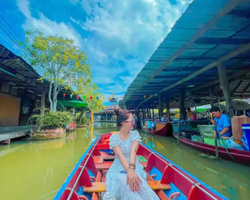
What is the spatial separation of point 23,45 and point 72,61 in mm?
2966

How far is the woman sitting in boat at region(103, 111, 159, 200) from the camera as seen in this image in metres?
1.35

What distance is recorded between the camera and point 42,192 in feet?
9.40

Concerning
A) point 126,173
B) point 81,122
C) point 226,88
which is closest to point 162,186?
point 126,173

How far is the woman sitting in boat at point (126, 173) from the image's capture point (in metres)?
1.35

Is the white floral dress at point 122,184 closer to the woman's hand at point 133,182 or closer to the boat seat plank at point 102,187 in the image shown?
the woman's hand at point 133,182

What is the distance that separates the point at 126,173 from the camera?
1.61 m

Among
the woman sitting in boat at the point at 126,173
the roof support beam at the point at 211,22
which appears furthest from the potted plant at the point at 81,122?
the woman sitting in boat at the point at 126,173

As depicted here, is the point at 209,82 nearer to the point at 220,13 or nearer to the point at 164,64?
the point at 164,64

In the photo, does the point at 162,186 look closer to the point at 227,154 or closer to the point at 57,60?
the point at 227,154

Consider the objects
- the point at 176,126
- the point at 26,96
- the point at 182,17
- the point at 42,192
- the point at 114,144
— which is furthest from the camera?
the point at 26,96

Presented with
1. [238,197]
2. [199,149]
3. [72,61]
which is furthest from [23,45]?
[238,197]

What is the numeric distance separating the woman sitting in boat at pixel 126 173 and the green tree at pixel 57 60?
8.98 m

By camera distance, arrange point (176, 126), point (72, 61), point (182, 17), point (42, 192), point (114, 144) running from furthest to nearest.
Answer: point (72, 61)
point (176, 126)
point (182, 17)
point (42, 192)
point (114, 144)

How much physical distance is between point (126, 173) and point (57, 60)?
9.96 meters
